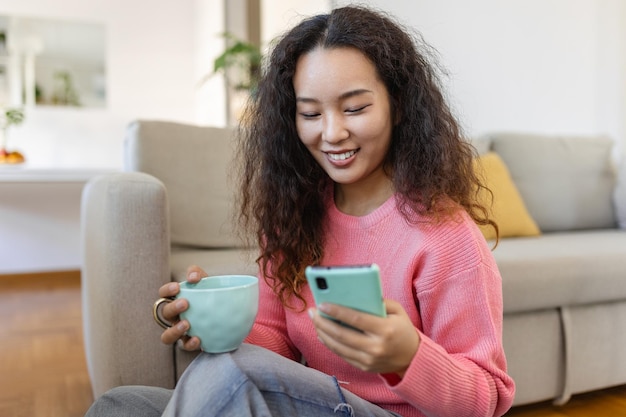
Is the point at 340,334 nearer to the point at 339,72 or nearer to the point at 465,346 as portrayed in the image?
the point at 465,346

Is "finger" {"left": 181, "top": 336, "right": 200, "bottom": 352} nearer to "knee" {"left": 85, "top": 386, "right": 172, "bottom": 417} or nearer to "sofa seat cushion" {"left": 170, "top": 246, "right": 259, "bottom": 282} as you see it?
"knee" {"left": 85, "top": 386, "right": 172, "bottom": 417}

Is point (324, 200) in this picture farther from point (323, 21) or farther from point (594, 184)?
point (594, 184)

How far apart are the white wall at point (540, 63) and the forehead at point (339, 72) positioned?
72.0 inches

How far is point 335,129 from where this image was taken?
73 cm

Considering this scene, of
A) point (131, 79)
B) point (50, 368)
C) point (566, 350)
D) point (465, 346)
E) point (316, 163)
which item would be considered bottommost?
point (50, 368)

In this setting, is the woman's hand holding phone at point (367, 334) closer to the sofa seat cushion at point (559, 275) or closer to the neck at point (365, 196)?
the neck at point (365, 196)

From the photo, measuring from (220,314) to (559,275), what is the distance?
102 cm

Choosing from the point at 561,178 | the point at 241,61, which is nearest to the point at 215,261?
the point at 561,178

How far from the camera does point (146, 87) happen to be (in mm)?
3904

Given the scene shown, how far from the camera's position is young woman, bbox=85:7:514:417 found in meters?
0.63

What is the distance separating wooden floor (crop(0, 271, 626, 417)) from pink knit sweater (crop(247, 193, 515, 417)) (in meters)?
0.83

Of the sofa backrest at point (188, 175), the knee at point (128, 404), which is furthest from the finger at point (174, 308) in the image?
the sofa backrest at point (188, 175)

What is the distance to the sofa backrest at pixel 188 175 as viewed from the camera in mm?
1513

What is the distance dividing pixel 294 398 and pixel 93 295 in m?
0.73
